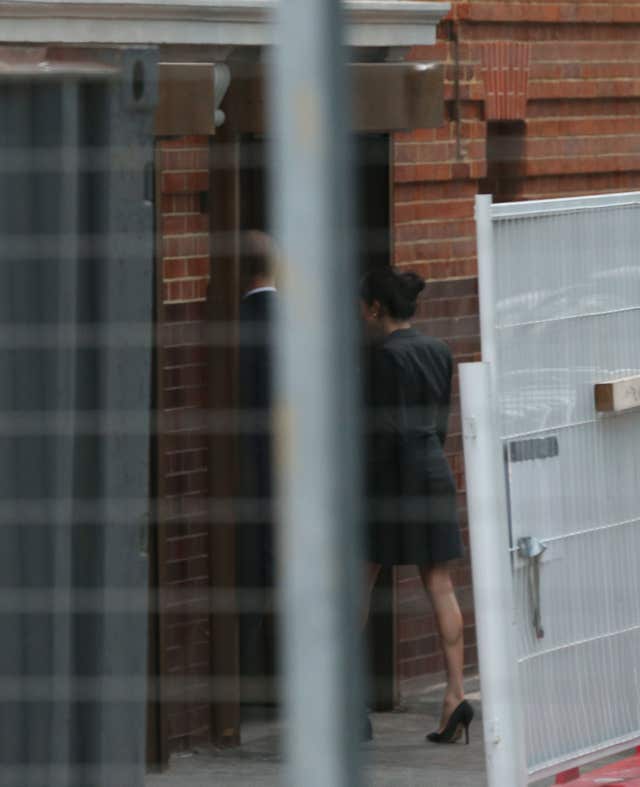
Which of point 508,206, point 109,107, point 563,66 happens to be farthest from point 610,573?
point 563,66

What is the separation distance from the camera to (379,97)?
762 centimetres

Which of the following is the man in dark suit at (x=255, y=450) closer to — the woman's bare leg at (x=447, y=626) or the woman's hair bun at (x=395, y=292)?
the woman's hair bun at (x=395, y=292)

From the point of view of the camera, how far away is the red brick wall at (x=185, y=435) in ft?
25.2

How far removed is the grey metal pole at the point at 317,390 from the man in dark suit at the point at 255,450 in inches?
193

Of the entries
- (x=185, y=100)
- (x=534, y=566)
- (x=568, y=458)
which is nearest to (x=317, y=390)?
(x=534, y=566)

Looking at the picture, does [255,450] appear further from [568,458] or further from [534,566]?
[534,566]

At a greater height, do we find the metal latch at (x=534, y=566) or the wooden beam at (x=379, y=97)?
the wooden beam at (x=379, y=97)

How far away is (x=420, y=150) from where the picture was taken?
28.9ft

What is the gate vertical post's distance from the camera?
528 cm

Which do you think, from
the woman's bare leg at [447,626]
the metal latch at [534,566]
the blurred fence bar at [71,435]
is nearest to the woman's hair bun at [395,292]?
the woman's bare leg at [447,626]

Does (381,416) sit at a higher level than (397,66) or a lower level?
lower

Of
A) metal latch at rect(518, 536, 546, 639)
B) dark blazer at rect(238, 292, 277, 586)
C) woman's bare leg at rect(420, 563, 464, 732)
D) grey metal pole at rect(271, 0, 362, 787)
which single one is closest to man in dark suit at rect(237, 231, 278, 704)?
dark blazer at rect(238, 292, 277, 586)

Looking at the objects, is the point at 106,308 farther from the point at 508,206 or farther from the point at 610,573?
the point at 610,573

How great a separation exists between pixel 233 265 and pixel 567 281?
2360 millimetres
